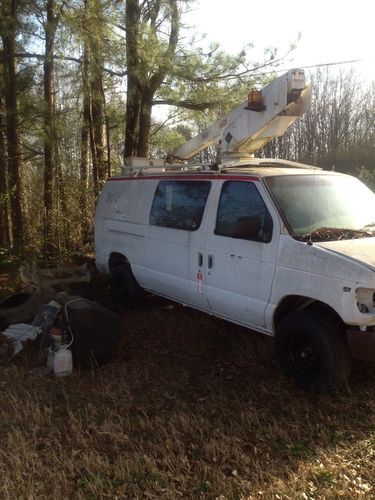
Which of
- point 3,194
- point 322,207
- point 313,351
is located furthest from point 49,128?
point 313,351

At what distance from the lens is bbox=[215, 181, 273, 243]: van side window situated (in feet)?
15.6

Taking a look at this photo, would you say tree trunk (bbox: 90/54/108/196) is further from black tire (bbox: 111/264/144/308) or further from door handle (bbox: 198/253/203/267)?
door handle (bbox: 198/253/203/267)

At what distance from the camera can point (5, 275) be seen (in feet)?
28.8

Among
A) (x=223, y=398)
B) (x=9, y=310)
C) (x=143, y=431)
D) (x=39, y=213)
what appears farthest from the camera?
(x=39, y=213)

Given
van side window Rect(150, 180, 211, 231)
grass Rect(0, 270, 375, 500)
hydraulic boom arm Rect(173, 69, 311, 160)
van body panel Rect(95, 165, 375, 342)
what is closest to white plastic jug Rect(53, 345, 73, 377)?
grass Rect(0, 270, 375, 500)

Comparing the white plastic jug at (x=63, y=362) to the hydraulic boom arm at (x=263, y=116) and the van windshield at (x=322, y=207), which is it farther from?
the hydraulic boom arm at (x=263, y=116)

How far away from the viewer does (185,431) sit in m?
3.75

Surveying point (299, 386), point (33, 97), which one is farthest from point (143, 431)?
point (33, 97)

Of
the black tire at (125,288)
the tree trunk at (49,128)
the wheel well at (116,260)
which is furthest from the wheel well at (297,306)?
the tree trunk at (49,128)

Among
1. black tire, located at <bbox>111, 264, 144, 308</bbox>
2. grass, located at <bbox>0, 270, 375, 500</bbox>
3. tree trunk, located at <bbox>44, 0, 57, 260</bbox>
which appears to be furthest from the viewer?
tree trunk, located at <bbox>44, 0, 57, 260</bbox>

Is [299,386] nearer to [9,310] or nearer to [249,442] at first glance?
[249,442]

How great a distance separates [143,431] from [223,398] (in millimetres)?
830

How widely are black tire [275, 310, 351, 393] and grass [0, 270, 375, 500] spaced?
123 mm

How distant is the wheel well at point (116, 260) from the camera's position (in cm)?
724
